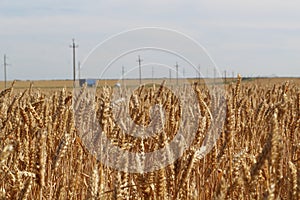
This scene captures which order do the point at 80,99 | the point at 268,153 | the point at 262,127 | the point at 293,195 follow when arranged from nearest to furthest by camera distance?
the point at 268,153, the point at 293,195, the point at 80,99, the point at 262,127

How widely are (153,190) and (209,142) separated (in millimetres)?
893

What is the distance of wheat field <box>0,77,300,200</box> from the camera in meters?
1.20

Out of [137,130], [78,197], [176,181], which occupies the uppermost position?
[137,130]

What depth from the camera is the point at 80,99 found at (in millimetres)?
2500

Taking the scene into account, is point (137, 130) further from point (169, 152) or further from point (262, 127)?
point (262, 127)

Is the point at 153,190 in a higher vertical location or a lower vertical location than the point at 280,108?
lower

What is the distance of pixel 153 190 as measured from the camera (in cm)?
132

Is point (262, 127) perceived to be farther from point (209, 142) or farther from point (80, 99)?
point (80, 99)

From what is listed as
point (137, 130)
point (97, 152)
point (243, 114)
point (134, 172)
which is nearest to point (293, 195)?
point (134, 172)

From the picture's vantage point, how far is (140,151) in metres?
1.41

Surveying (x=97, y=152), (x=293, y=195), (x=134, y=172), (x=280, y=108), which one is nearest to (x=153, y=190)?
(x=134, y=172)

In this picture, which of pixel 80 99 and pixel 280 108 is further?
pixel 80 99

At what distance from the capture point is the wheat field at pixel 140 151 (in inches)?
47.4

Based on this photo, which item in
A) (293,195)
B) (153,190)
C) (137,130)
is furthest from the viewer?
(137,130)
